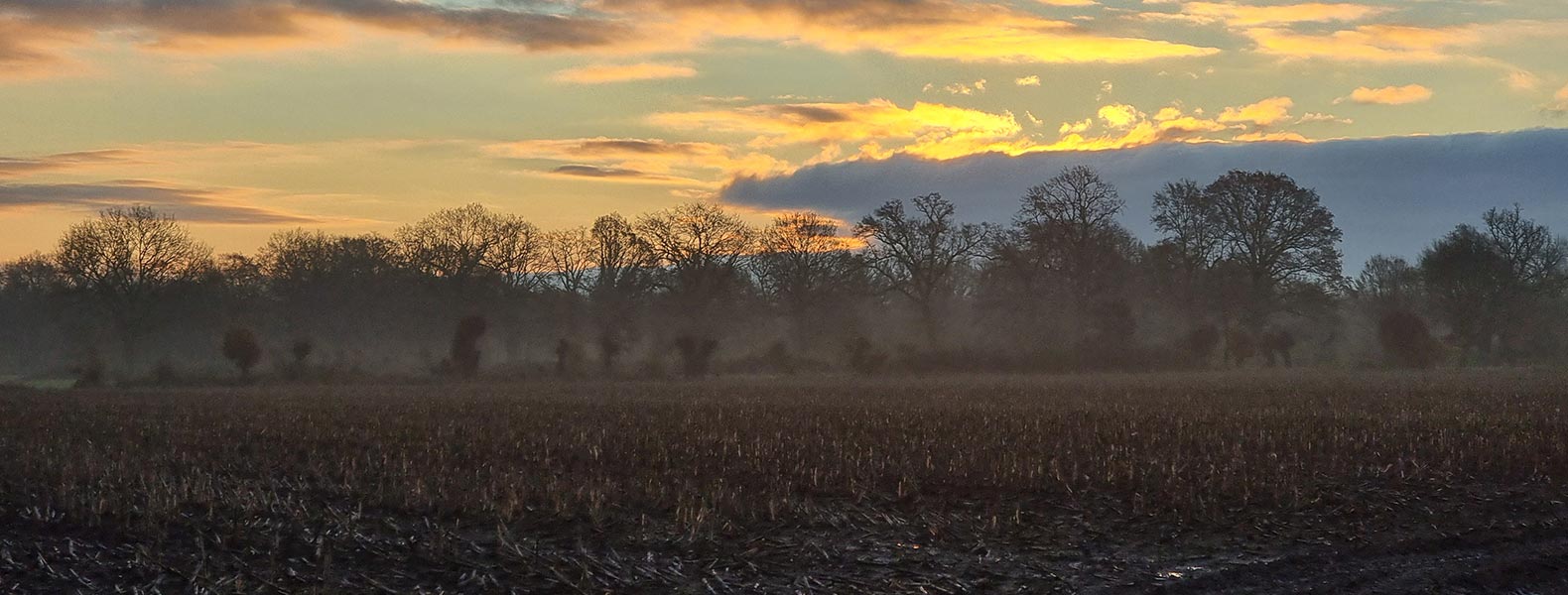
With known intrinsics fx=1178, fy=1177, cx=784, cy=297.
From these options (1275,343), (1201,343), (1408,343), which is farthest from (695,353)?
(1408,343)

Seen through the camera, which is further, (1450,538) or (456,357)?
(456,357)

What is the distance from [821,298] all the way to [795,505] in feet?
177

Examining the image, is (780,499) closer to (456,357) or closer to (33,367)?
(456,357)

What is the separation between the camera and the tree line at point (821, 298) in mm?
55719

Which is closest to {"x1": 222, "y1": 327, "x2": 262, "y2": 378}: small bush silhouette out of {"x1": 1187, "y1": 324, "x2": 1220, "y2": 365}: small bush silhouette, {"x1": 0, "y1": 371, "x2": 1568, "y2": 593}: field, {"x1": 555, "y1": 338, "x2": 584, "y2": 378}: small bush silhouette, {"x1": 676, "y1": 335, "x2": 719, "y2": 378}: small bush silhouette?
{"x1": 555, "y1": 338, "x2": 584, "y2": 378}: small bush silhouette

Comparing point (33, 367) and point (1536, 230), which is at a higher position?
point (1536, 230)

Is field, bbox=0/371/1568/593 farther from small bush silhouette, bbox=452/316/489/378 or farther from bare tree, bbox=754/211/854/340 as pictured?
bare tree, bbox=754/211/854/340

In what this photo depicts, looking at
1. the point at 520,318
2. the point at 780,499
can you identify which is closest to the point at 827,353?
the point at 520,318

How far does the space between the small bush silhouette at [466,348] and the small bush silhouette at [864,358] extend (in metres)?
17.1

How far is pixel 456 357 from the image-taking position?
53.2 metres

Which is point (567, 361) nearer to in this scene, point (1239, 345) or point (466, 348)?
point (466, 348)

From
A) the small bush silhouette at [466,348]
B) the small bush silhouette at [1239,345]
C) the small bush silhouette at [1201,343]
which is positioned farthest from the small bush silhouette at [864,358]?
the small bush silhouette at [466,348]

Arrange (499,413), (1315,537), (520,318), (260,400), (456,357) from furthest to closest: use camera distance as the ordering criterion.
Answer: (520,318) < (456,357) < (260,400) < (499,413) < (1315,537)

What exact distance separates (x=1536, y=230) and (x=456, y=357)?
56741mm
